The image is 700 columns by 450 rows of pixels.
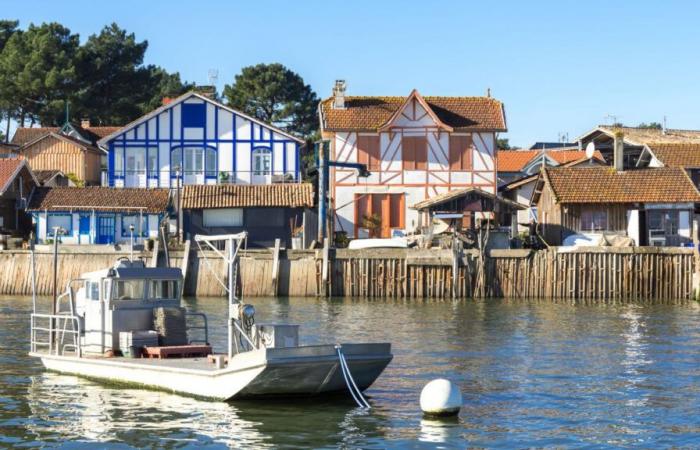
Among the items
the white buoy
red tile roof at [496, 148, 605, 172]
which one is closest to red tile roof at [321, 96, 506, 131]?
red tile roof at [496, 148, 605, 172]

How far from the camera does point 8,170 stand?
223ft

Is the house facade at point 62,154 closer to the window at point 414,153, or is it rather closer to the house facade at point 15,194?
the house facade at point 15,194

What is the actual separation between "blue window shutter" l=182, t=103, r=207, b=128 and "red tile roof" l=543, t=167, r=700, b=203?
20757 mm

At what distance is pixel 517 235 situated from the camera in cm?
5825

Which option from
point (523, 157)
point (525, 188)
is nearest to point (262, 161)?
point (525, 188)

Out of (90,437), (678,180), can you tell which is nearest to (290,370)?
(90,437)

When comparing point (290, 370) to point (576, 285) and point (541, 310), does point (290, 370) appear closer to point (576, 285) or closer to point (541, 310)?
point (541, 310)

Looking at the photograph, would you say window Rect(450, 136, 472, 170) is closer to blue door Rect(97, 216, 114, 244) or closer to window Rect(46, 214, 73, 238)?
blue door Rect(97, 216, 114, 244)

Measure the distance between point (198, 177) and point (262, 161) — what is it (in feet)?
12.8

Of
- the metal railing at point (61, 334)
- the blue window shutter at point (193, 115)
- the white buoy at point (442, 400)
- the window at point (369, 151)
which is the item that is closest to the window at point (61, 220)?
the blue window shutter at point (193, 115)

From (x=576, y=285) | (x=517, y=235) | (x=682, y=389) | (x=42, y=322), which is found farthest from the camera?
(x=517, y=235)

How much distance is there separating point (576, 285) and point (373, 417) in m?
30.5

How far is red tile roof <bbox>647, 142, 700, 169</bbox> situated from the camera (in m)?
64.0

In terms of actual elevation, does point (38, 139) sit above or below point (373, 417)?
above
